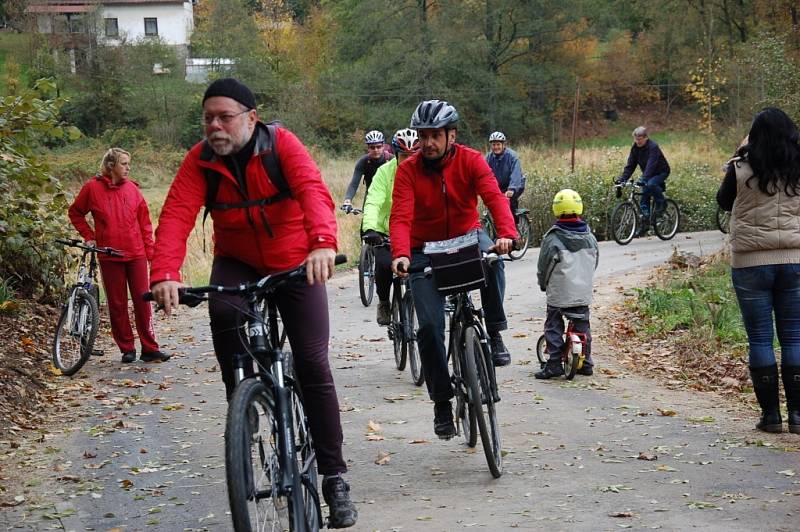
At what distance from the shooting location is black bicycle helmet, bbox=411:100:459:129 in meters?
6.87

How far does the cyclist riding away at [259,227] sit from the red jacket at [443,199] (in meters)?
1.70

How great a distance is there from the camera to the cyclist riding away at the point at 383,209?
9.23 metres

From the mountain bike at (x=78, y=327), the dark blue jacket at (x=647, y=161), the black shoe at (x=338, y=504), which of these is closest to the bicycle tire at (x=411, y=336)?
the mountain bike at (x=78, y=327)

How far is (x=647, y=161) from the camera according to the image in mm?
22688

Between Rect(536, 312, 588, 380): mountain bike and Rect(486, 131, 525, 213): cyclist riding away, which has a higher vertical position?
Rect(486, 131, 525, 213): cyclist riding away

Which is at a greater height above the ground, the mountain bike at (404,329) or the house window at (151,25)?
the house window at (151,25)

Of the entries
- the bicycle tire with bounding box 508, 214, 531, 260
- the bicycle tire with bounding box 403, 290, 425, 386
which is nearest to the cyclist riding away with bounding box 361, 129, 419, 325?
the bicycle tire with bounding box 403, 290, 425, 386

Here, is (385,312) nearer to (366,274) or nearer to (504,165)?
(366,274)

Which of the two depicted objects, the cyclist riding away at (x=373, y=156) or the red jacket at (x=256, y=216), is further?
the cyclist riding away at (x=373, y=156)

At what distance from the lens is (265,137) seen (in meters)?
5.18

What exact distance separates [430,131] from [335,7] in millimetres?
70804

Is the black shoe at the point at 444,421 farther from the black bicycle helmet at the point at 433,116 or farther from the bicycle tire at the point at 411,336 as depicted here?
the bicycle tire at the point at 411,336

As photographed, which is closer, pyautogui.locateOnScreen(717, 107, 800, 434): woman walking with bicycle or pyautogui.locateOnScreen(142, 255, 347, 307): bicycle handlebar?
pyautogui.locateOnScreen(142, 255, 347, 307): bicycle handlebar

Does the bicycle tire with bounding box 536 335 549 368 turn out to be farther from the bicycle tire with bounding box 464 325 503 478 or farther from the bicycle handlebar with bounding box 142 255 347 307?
the bicycle handlebar with bounding box 142 255 347 307
